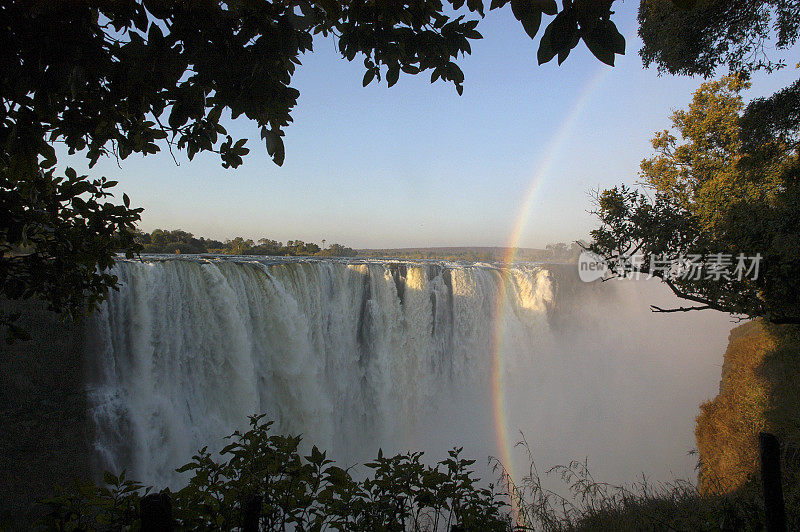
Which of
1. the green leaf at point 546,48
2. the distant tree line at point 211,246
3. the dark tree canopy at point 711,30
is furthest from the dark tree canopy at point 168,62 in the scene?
the distant tree line at point 211,246

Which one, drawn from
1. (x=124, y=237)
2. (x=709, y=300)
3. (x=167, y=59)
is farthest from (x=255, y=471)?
(x=709, y=300)

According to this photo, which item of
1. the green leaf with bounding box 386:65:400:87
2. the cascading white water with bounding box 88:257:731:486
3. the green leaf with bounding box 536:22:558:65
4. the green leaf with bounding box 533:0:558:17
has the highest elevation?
the green leaf with bounding box 386:65:400:87

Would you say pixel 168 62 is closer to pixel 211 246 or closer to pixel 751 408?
pixel 751 408

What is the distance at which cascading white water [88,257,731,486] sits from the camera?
8617 mm

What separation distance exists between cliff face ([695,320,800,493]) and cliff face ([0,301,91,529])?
11.4 m

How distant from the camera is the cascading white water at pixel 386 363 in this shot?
862cm

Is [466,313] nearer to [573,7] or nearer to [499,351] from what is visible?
[499,351]

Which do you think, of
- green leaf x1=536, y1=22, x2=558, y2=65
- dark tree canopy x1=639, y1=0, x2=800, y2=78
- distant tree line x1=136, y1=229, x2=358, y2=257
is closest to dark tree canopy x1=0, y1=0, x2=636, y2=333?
green leaf x1=536, y1=22, x2=558, y2=65

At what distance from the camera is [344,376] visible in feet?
43.2

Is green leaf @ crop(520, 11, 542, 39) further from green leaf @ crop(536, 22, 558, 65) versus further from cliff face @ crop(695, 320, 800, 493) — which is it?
cliff face @ crop(695, 320, 800, 493)

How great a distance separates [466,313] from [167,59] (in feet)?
53.9

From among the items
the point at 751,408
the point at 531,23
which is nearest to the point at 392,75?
the point at 531,23

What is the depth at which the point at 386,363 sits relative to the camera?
1436 cm

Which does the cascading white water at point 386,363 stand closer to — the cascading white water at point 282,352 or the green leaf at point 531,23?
the cascading white water at point 282,352
